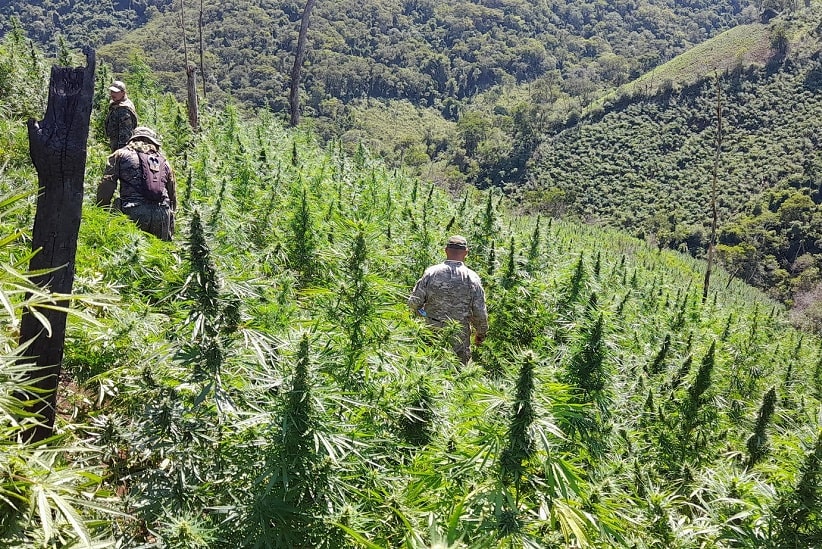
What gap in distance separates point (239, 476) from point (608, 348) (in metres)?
2.43

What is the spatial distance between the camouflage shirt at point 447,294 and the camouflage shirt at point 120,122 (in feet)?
14.3

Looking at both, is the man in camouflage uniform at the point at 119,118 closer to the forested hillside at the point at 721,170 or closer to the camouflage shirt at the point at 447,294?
the camouflage shirt at the point at 447,294

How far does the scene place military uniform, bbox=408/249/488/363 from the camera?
17.0 ft

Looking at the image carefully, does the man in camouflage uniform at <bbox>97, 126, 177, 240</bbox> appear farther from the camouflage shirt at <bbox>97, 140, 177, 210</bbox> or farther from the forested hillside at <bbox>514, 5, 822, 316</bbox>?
the forested hillside at <bbox>514, 5, 822, 316</bbox>

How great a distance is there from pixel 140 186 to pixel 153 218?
0.34m

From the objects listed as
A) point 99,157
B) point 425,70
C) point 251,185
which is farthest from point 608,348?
point 425,70

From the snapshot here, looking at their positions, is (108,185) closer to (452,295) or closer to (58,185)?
(58,185)

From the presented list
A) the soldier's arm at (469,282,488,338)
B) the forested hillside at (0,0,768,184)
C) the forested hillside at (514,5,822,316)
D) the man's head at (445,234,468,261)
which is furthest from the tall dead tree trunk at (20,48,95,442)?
the forested hillside at (0,0,768,184)

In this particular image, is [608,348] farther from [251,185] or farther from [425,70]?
[425,70]

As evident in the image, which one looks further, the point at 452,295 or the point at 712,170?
the point at 712,170

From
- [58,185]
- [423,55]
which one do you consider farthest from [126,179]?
[423,55]

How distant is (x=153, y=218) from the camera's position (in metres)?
5.34

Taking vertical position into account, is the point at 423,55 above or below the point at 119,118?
above

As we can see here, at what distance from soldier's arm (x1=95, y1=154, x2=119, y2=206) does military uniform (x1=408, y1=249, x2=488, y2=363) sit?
319cm
